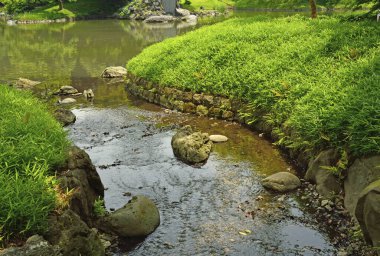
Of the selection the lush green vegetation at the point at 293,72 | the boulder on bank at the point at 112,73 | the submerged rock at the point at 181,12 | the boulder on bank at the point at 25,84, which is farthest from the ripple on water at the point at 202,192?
the submerged rock at the point at 181,12

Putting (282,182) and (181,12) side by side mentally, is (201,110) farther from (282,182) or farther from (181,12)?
(181,12)

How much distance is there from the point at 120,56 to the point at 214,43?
1782cm

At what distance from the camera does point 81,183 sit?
8.88 m

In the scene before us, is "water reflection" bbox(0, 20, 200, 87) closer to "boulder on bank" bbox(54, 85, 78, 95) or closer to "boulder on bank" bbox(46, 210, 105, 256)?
"boulder on bank" bbox(54, 85, 78, 95)

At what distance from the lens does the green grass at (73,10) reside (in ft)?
261

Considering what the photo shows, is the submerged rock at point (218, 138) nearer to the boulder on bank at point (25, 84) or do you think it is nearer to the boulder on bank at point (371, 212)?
the boulder on bank at point (371, 212)

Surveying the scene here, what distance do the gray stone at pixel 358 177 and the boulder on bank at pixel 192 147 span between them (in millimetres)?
4900

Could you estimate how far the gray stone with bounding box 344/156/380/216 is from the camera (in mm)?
8969

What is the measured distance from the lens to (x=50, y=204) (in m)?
7.11

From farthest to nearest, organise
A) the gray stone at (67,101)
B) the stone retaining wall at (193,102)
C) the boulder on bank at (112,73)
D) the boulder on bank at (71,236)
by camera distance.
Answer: the boulder on bank at (112,73), the gray stone at (67,101), the stone retaining wall at (193,102), the boulder on bank at (71,236)

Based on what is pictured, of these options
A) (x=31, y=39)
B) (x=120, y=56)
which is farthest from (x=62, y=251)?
(x=31, y=39)

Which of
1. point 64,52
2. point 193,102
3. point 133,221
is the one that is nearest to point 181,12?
point 64,52

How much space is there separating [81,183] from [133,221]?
1.46 metres

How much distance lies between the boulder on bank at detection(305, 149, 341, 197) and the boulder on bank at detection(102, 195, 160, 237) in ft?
15.0
